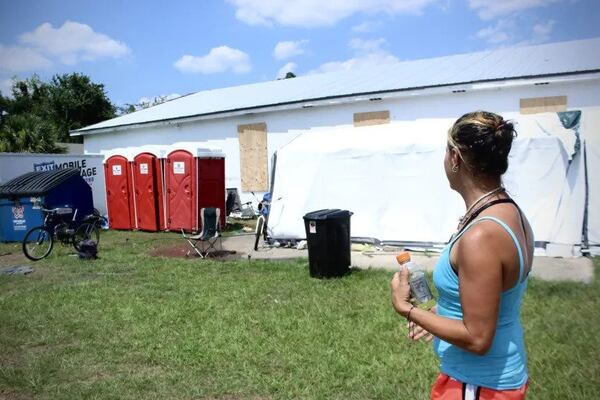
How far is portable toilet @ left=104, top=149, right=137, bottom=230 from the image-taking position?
15.5 meters

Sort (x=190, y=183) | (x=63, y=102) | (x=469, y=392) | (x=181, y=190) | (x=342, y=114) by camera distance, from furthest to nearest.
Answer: (x=63, y=102) < (x=342, y=114) < (x=181, y=190) < (x=190, y=183) < (x=469, y=392)

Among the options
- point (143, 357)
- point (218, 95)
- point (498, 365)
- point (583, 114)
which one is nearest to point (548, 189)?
point (583, 114)

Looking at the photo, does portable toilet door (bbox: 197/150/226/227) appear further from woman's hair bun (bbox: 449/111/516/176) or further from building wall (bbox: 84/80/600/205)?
woman's hair bun (bbox: 449/111/516/176)

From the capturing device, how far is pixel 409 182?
1088 cm

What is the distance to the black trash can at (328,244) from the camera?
8000mm

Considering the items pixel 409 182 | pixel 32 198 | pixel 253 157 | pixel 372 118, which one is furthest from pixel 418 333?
pixel 253 157

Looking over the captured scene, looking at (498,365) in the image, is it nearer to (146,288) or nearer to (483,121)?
(483,121)

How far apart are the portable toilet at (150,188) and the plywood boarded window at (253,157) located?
14.0 feet

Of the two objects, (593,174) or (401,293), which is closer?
(401,293)

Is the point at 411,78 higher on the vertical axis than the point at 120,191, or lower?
higher

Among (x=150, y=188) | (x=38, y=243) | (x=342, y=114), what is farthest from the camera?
(x=342, y=114)

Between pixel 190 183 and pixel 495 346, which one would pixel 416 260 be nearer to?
pixel 190 183

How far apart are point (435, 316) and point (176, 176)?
1327cm

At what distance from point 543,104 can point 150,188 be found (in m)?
11.9
